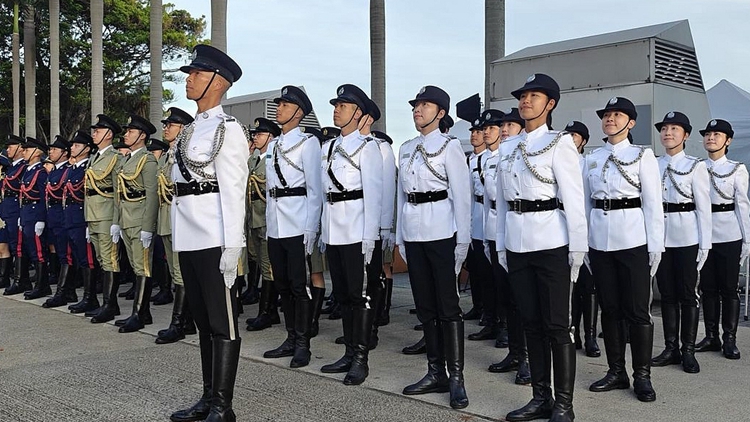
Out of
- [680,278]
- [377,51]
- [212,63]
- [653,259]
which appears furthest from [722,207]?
[377,51]

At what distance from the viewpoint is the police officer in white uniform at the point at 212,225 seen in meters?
4.32

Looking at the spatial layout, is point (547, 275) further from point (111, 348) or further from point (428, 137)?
point (111, 348)

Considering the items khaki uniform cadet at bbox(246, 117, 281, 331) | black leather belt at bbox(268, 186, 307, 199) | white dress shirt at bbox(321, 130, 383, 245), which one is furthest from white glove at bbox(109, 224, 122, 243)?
white dress shirt at bbox(321, 130, 383, 245)

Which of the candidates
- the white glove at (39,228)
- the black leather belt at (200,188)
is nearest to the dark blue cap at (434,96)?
the black leather belt at (200,188)

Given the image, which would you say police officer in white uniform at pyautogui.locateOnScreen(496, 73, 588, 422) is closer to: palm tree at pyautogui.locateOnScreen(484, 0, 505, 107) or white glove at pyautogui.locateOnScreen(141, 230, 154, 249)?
white glove at pyautogui.locateOnScreen(141, 230, 154, 249)

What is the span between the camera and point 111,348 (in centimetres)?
654

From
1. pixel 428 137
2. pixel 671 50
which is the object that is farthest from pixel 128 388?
pixel 671 50

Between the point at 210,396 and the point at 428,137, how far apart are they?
2238 mm

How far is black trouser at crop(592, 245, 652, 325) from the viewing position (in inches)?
197

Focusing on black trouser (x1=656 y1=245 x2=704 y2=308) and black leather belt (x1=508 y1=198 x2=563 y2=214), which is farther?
black trouser (x1=656 y1=245 x2=704 y2=308)

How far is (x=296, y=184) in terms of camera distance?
19.4 feet

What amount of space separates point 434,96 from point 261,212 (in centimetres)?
330

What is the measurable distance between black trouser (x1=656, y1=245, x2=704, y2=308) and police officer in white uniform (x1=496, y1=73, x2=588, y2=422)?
1.93 metres

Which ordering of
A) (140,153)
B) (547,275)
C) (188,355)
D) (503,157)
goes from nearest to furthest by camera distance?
(547,275), (503,157), (188,355), (140,153)
